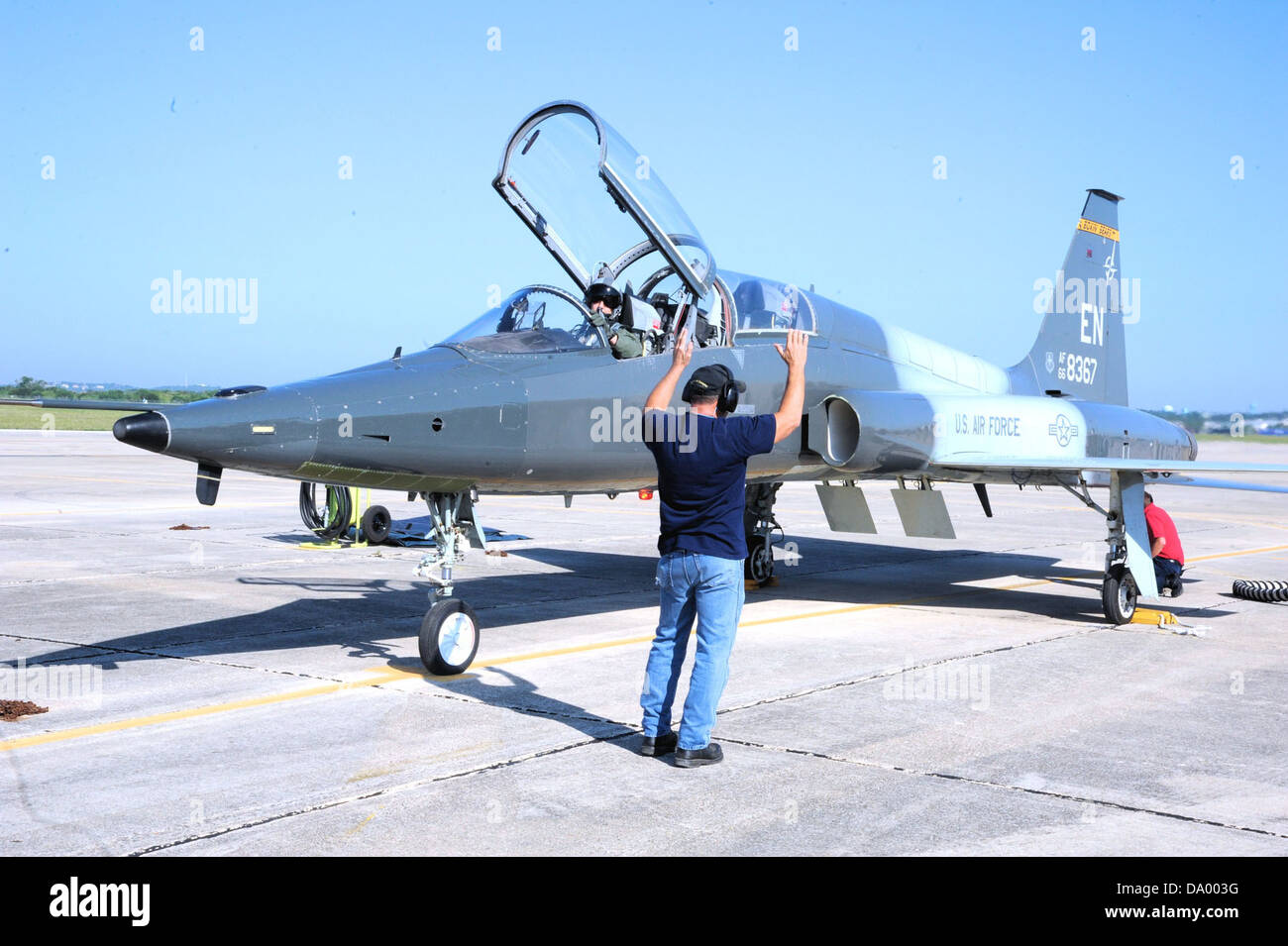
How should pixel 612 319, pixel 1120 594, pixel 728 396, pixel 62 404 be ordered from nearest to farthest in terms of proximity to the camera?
pixel 728 396
pixel 62 404
pixel 612 319
pixel 1120 594

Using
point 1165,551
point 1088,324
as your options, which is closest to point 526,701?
point 1165,551

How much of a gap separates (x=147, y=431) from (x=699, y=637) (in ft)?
9.74

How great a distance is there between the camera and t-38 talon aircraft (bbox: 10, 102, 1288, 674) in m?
6.77

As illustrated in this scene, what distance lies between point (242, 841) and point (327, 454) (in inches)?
105

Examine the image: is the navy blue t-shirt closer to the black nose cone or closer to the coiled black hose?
the black nose cone

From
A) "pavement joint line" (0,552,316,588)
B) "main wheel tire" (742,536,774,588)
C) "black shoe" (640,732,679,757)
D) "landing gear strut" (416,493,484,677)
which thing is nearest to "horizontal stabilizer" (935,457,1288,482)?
"main wheel tire" (742,536,774,588)

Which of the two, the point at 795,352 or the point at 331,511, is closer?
the point at 795,352

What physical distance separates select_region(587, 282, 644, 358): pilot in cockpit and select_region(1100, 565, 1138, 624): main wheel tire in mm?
4907

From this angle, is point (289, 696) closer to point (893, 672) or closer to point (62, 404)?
point (62, 404)

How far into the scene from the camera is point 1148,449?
14.1 m

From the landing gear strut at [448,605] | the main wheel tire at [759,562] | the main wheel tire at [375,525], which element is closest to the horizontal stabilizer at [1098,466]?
the main wheel tire at [759,562]

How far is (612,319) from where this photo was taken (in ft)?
27.8

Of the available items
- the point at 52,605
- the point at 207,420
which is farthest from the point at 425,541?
the point at 207,420
